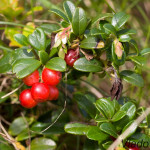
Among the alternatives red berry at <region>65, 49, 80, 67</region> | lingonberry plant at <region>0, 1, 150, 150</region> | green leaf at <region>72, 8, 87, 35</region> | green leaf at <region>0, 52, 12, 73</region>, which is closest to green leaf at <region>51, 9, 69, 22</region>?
lingonberry plant at <region>0, 1, 150, 150</region>

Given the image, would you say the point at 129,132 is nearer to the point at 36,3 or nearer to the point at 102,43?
the point at 102,43

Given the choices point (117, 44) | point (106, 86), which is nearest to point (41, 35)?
point (117, 44)

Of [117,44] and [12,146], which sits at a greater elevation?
[117,44]

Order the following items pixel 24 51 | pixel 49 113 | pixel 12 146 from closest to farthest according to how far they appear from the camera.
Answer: pixel 24 51 → pixel 12 146 → pixel 49 113

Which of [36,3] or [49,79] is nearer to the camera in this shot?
[49,79]

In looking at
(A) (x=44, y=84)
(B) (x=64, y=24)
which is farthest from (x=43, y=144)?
(B) (x=64, y=24)

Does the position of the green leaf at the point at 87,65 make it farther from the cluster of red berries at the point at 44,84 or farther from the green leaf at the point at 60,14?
the green leaf at the point at 60,14
